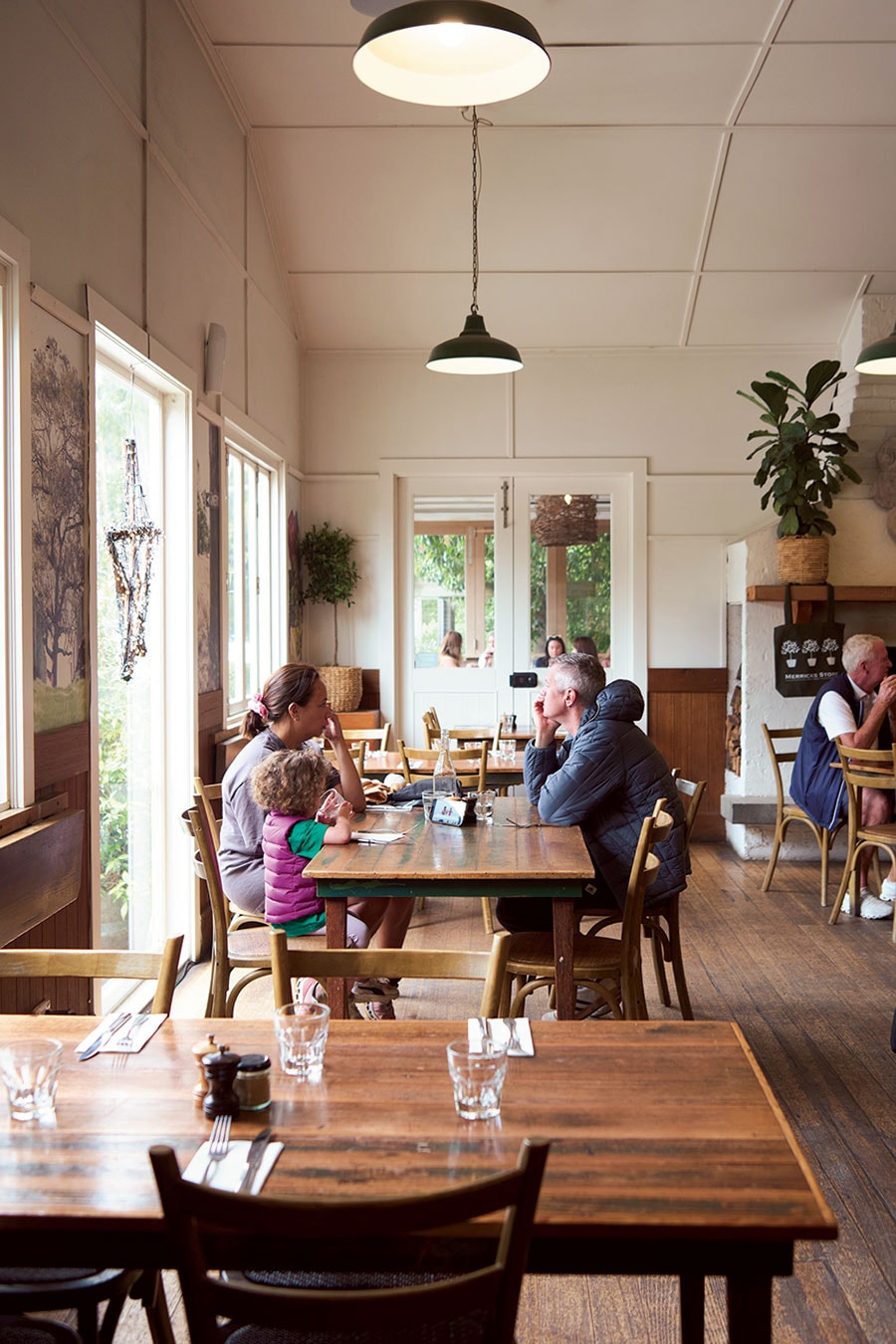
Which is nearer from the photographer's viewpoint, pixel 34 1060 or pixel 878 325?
pixel 34 1060

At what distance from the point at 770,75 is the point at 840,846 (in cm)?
470

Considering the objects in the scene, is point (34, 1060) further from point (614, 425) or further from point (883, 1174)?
point (614, 425)

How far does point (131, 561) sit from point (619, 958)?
2.51 metres

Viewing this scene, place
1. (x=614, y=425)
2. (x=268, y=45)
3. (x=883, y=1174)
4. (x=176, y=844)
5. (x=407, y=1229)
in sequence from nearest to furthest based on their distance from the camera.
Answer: (x=407, y=1229) < (x=883, y=1174) < (x=176, y=844) < (x=268, y=45) < (x=614, y=425)

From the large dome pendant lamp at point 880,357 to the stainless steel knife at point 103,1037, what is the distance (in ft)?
17.7

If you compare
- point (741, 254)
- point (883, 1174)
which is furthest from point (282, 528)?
point (883, 1174)

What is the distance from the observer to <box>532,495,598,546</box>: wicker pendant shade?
8977 mm

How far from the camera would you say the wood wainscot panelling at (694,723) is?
8781 mm

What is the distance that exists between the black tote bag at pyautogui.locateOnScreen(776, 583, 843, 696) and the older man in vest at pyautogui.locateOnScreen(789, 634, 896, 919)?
79 centimetres

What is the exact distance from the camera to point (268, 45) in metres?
6.14

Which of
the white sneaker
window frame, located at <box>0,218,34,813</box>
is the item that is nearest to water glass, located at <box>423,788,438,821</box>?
window frame, located at <box>0,218,34,813</box>

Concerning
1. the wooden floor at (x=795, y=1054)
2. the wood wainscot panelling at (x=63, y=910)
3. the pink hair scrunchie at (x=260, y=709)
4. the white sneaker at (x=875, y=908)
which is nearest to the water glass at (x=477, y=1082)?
the wooden floor at (x=795, y=1054)

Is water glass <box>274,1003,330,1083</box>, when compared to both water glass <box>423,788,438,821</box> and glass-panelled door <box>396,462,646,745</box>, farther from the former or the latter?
glass-panelled door <box>396,462,646,745</box>

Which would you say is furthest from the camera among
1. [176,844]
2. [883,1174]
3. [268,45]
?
[268,45]
